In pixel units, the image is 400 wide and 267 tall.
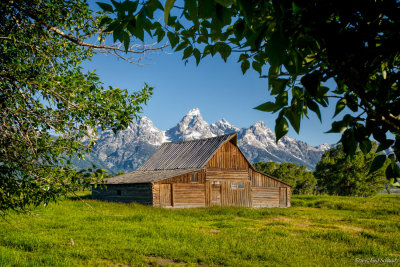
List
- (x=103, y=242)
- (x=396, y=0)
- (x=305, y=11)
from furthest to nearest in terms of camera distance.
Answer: (x=103, y=242) < (x=396, y=0) < (x=305, y=11)

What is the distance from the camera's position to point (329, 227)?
17.9m

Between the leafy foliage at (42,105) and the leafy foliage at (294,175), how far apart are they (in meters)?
91.7

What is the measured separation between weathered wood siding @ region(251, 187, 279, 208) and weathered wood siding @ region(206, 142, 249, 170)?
10.7ft

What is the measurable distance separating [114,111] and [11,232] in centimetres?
1055

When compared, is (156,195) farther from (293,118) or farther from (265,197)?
(293,118)

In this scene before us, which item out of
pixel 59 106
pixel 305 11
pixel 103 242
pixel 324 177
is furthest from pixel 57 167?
pixel 324 177

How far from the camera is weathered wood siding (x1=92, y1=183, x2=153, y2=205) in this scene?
30252 millimetres

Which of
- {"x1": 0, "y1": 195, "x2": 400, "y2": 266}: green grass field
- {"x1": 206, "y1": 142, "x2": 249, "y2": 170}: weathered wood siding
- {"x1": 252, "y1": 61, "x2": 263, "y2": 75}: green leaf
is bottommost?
{"x1": 0, "y1": 195, "x2": 400, "y2": 266}: green grass field

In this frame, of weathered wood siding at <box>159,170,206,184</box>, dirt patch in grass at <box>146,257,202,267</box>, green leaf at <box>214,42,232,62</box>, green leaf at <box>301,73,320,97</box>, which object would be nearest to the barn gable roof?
weathered wood siding at <box>159,170,206,184</box>

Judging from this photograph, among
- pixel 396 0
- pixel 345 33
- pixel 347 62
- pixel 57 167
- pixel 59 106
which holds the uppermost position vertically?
pixel 59 106

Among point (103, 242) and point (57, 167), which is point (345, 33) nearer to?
point (57, 167)

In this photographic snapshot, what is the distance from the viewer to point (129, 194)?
33750 mm

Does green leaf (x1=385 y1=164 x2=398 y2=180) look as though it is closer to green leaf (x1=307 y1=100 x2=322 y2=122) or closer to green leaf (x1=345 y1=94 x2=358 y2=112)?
green leaf (x1=345 y1=94 x2=358 y2=112)

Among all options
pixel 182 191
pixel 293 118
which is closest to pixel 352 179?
pixel 182 191
